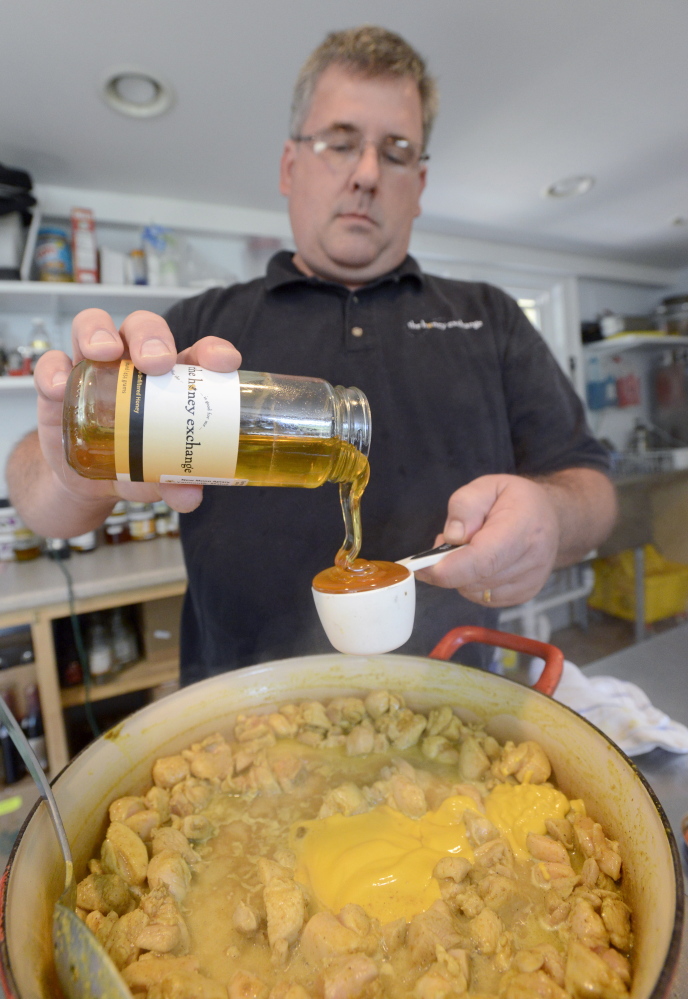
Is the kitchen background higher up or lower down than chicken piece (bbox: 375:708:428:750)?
higher up

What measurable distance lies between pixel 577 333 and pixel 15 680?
374 cm

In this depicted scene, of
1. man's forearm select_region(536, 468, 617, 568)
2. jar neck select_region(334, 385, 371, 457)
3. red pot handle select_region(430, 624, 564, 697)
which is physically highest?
jar neck select_region(334, 385, 371, 457)

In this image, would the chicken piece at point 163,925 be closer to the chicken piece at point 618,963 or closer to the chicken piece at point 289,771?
the chicken piece at point 289,771

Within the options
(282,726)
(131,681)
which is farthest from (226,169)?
(282,726)

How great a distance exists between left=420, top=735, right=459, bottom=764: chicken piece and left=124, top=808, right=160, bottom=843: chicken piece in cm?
30

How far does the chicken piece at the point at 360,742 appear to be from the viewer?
2.08ft

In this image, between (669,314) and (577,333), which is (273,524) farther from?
(669,314)

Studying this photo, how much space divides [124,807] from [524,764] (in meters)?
0.41

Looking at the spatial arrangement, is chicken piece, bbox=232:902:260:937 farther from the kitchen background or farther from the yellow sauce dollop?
the kitchen background

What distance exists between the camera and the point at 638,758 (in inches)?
26.4

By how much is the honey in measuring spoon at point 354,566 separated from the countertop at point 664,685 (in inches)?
13.8

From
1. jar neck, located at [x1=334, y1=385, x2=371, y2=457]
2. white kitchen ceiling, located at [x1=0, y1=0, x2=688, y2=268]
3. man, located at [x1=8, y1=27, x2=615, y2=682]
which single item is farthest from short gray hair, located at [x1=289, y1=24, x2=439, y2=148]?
jar neck, located at [x1=334, y1=385, x2=371, y2=457]

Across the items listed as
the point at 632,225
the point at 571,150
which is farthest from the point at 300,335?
the point at 632,225

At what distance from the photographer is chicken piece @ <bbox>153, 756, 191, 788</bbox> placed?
22.9 inches
